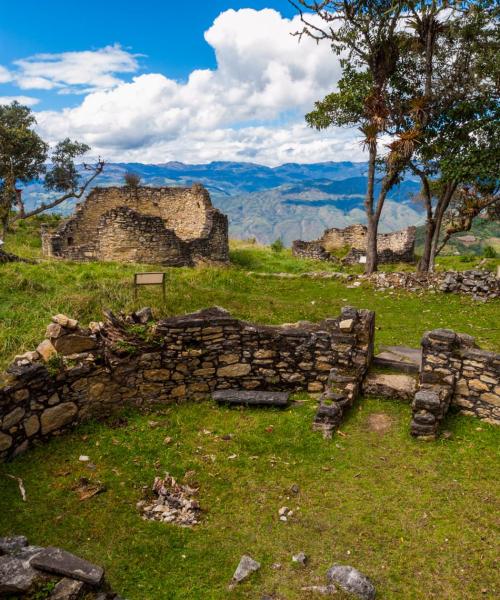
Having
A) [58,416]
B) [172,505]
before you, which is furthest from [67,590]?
[58,416]

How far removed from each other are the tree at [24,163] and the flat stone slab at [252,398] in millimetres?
21943

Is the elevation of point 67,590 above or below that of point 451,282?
below

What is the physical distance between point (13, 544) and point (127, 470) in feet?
8.56

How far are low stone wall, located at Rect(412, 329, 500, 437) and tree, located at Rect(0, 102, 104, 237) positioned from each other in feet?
81.6

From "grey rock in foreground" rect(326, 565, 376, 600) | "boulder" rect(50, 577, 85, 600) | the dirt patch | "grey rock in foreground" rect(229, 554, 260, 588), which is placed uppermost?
"boulder" rect(50, 577, 85, 600)

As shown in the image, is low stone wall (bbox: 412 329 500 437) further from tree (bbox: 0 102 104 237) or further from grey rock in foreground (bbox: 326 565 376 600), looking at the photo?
tree (bbox: 0 102 104 237)

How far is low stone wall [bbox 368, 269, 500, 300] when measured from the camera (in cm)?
1839

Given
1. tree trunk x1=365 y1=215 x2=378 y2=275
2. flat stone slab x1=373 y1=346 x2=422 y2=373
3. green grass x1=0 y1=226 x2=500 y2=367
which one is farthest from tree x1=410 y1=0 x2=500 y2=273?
flat stone slab x1=373 y1=346 x2=422 y2=373

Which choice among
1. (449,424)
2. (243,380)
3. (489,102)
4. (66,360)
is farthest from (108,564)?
(489,102)

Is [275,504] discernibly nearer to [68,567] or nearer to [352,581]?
[352,581]

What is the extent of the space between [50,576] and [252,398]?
5.46m

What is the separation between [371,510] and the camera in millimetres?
6605

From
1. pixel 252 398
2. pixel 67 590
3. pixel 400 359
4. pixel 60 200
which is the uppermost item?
pixel 60 200

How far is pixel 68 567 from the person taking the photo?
4.66 meters
